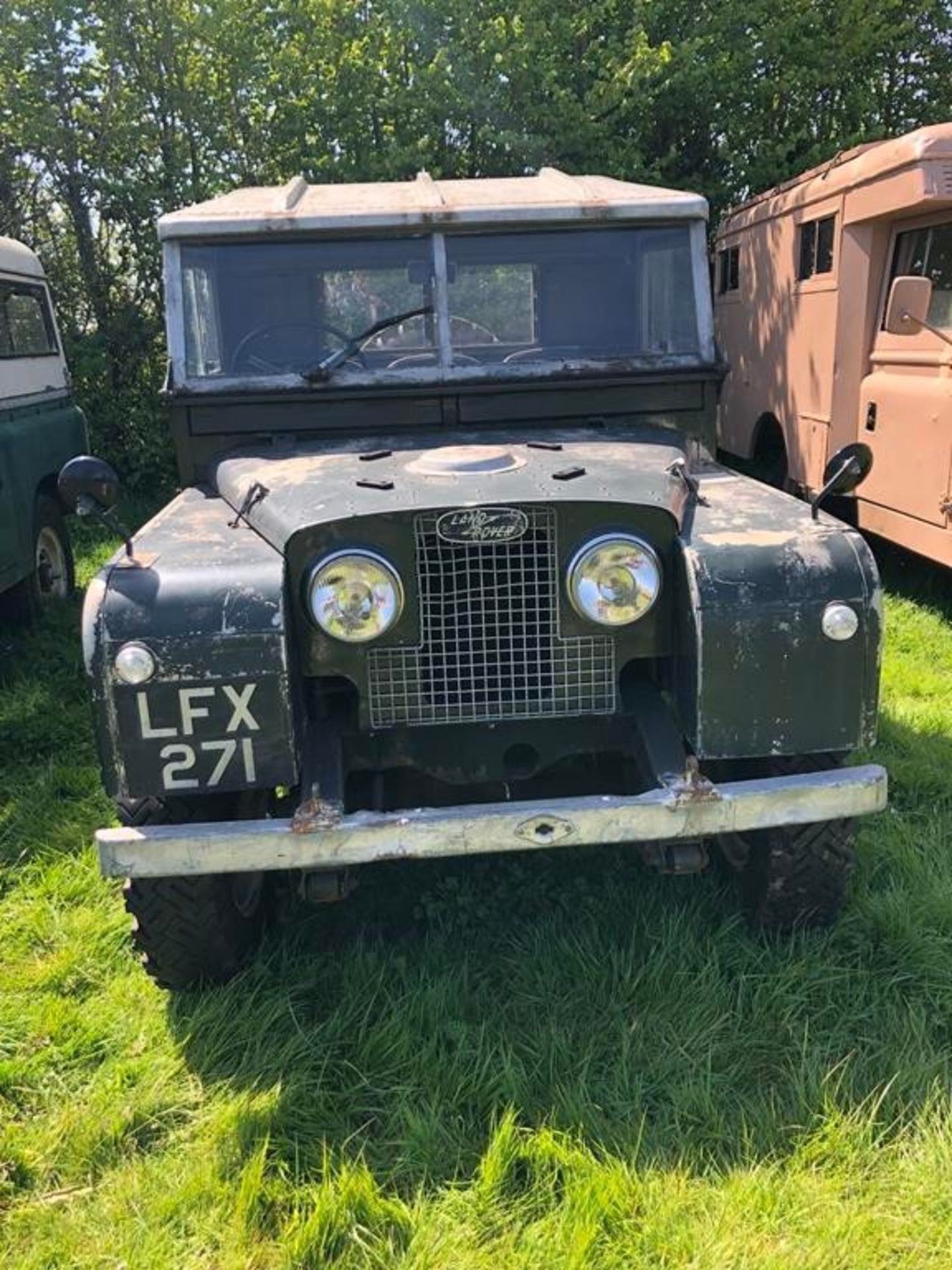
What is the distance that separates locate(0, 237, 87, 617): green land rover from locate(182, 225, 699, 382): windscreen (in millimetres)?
2752

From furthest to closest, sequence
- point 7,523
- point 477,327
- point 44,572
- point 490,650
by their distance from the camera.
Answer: point 44,572 → point 7,523 → point 477,327 → point 490,650

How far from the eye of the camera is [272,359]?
378cm

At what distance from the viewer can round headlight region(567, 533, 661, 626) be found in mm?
2705

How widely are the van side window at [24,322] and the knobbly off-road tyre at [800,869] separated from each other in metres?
5.31

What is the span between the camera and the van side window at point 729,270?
31.0 ft

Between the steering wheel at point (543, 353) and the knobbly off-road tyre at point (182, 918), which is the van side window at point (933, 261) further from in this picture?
the knobbly off-road tyre at point (182, 918)

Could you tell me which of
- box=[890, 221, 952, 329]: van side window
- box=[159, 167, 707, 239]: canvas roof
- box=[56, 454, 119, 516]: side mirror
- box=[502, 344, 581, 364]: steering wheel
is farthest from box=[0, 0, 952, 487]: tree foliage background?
box=[56, 454, 119, 516]: side mirror

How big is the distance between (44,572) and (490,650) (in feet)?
16.7

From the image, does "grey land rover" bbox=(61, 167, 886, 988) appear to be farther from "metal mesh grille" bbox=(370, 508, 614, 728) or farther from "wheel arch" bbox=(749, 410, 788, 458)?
"wheel arch" bbox=(749, 410, 788, 458)

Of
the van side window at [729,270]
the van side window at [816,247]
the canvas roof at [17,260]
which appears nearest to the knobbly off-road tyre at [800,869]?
the van side window at [816,247]

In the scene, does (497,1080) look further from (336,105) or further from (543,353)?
(336,105)

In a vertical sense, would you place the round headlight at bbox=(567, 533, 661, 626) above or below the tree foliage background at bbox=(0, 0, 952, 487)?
below

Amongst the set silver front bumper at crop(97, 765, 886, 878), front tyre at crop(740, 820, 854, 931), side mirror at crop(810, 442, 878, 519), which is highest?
side mirror at crop(810, 442, 878, 519)

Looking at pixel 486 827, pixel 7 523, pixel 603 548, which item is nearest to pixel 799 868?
pixel 486 827
